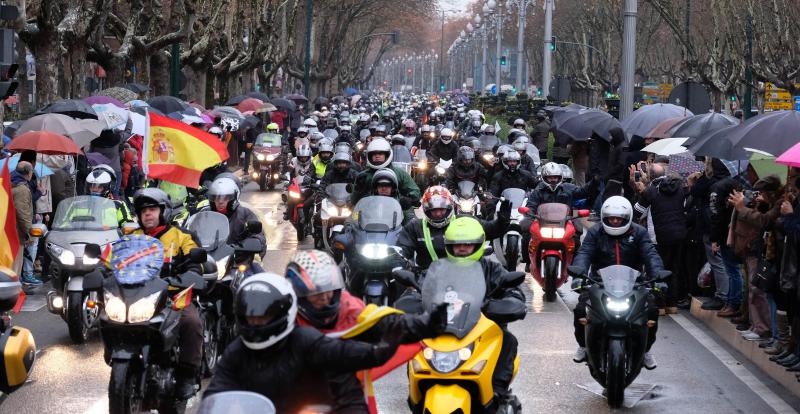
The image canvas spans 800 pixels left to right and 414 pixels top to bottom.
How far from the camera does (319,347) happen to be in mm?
5734

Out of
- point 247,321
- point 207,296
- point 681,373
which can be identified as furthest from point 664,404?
point 247,321

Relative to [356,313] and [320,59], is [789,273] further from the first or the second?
[320,59]

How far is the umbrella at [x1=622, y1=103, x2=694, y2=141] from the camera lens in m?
20.5

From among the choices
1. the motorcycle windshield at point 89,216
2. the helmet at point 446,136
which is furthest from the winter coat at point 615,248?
the helmet at point 446,136

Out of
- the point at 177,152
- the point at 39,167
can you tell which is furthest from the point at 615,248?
the point at 39,167

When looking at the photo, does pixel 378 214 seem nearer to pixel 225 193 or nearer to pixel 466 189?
pixel 225 193

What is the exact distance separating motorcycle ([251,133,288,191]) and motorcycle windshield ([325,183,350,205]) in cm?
1297

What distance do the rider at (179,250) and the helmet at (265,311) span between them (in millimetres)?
3297

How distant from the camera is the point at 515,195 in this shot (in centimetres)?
1695

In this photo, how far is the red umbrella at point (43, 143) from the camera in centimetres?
1551

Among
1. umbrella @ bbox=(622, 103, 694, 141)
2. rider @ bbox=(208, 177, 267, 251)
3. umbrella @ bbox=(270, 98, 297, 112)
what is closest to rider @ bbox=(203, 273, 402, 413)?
rider @ bbox=(208, 177, 267, 251)

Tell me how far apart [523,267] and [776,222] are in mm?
6942

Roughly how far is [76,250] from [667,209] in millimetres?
5785

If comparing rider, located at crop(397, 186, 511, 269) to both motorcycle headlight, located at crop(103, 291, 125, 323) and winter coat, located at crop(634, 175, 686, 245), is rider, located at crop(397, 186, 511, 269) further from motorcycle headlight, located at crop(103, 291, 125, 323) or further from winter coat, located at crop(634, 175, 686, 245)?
winter coat, located at crop(634, 175, 686, 245)
